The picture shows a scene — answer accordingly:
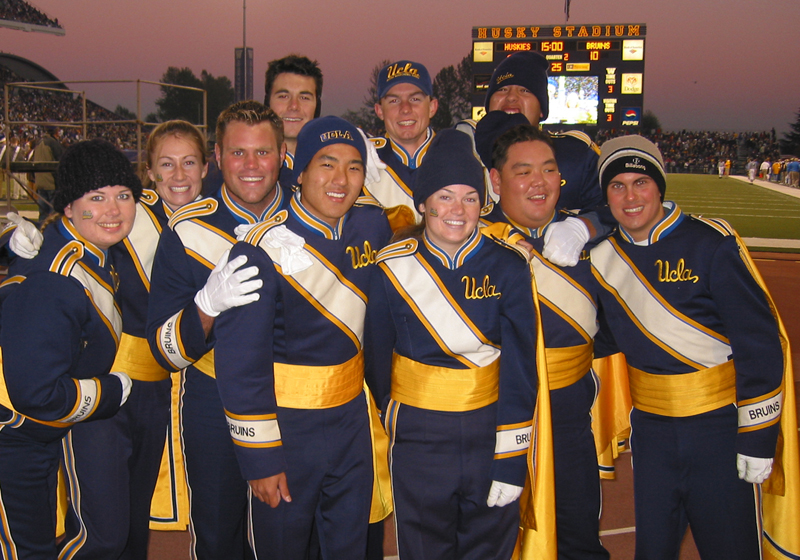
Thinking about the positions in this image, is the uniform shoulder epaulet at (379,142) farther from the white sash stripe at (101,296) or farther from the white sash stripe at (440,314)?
the white sash stripe at (101,296)

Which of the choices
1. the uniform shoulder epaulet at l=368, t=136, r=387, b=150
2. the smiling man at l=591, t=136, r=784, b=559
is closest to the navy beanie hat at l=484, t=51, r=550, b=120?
the uniform shoulder epaulet at l=368, t=136, r=387, b=150

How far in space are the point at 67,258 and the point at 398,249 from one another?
51.8 inches

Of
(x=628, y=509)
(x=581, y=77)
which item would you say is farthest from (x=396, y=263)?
(x=581, y=77)

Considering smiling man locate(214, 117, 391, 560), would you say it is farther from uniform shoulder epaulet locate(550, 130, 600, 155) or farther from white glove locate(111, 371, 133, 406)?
uniform shoulder epaulet locate(550, 130, 600, 155)

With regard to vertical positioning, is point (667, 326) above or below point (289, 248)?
below

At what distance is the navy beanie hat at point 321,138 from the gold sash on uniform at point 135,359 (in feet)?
3.63

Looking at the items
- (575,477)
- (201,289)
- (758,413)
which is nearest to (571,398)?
(575,477)

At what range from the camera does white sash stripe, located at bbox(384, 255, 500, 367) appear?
2.58 meters

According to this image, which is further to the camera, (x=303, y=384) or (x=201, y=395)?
(x=201, y=395)

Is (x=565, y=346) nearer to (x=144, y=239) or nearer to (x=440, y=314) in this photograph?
(x=440, y=314)

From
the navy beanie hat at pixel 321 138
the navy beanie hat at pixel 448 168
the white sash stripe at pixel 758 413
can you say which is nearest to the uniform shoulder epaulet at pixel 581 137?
the navy beanie hat at pixel 448 168

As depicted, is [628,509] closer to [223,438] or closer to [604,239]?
[604,239]

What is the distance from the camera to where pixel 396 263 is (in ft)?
8.73

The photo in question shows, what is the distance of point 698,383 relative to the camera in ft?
8.83
